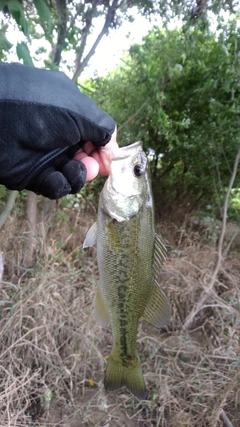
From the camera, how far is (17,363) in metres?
3.11

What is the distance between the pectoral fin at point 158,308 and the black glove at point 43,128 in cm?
76

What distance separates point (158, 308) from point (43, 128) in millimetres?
1140

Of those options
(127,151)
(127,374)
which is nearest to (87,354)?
(127,374)

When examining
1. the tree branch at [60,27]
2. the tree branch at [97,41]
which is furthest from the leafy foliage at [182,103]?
the tree branch at [60,27]

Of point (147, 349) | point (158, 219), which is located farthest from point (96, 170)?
point (158, 219)

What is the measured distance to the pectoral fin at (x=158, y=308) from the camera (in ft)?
6.49

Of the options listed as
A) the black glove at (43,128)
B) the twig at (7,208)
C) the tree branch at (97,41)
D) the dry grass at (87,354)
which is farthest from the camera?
the tree branch at (97,41)

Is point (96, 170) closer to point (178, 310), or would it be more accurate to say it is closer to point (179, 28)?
point (178, 310)

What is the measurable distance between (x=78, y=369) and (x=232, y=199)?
361 centimetres

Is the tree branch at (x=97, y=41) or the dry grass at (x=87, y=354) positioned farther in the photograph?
the tree branch at (x=97, y=41)

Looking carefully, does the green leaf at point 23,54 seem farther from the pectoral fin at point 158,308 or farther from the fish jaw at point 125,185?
the pectoral fin at point 158,308

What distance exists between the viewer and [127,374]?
2232mm

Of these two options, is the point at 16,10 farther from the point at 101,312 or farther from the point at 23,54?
the point at 101,312

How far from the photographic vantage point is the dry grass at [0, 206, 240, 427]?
9.96 feet
